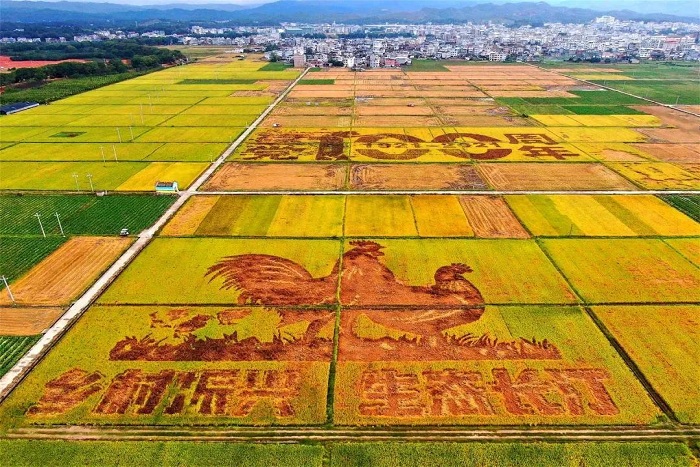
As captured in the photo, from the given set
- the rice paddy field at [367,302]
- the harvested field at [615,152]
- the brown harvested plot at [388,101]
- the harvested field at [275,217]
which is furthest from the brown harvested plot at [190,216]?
the brown harvested plot at [388,101]

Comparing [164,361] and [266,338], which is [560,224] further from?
[164,361]

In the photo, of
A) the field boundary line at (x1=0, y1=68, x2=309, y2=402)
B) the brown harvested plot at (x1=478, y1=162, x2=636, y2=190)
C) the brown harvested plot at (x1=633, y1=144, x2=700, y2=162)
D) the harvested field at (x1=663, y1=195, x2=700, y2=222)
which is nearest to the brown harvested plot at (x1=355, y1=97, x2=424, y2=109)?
the brown harvested plot at (x1=478, y1=162, x2=636, y2=190)

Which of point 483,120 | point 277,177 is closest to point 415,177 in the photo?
point 277,177

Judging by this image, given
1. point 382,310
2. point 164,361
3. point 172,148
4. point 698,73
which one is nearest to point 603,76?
point 698,73

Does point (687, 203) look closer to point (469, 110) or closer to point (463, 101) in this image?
point (469, 110)

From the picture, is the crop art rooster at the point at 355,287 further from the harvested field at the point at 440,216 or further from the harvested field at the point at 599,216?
the harvested field at the point at 599,216

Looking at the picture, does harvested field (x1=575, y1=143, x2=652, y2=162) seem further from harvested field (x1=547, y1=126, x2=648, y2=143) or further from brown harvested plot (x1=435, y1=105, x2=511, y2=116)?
brown harvested plot (x1=435, y1=105, x2=511, y2=116)
